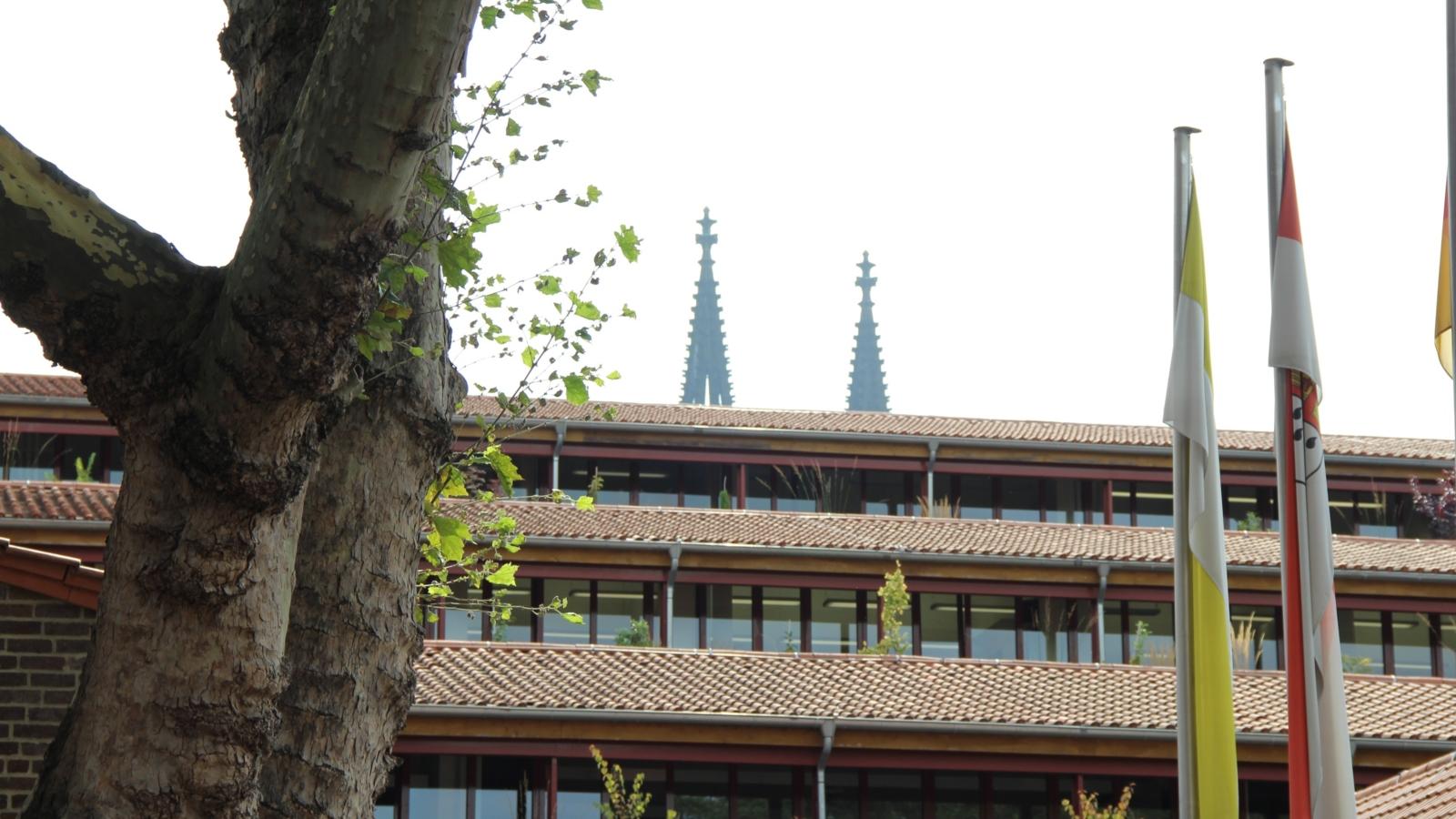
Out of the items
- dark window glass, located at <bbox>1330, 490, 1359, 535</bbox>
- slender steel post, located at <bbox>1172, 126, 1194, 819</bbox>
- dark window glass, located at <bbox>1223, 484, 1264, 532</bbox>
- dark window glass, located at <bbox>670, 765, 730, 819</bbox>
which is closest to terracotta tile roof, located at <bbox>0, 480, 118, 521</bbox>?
dark window glass, located at <bbox>670, 765, 730, 819</bbox>

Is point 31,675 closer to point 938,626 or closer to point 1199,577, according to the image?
point 1199,577

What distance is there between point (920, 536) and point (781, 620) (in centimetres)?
312

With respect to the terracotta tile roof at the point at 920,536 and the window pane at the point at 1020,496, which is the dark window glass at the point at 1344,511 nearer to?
the terracotta tile roof at the point at 920,536

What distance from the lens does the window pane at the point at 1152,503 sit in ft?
125

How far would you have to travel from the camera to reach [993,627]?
3312cm

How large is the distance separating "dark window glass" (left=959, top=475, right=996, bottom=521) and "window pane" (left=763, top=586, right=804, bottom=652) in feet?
21.4

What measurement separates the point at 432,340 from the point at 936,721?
20.6m

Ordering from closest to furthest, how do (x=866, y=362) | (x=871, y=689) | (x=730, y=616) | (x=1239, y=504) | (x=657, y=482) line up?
(x=871, y=689), (x=730, y=616), (x=657, y=482), (x=1239, y=504), (x=866, y=362)

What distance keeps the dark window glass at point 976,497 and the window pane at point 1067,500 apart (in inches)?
47.7

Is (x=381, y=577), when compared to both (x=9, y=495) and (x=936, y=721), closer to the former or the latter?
(x=936, y=721)

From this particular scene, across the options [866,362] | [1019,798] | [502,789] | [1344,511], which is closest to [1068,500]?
[1344,511]

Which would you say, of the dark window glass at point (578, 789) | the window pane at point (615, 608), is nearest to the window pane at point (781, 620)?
the window pane at point (615, 608)

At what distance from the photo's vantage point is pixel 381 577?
250 inches

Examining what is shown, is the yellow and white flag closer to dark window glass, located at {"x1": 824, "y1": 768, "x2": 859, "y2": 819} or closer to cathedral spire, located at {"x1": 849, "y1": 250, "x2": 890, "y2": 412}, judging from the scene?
dark window glass, located at {"x1": 824, "y1": 768, "x2": 859, "y2": 819}
